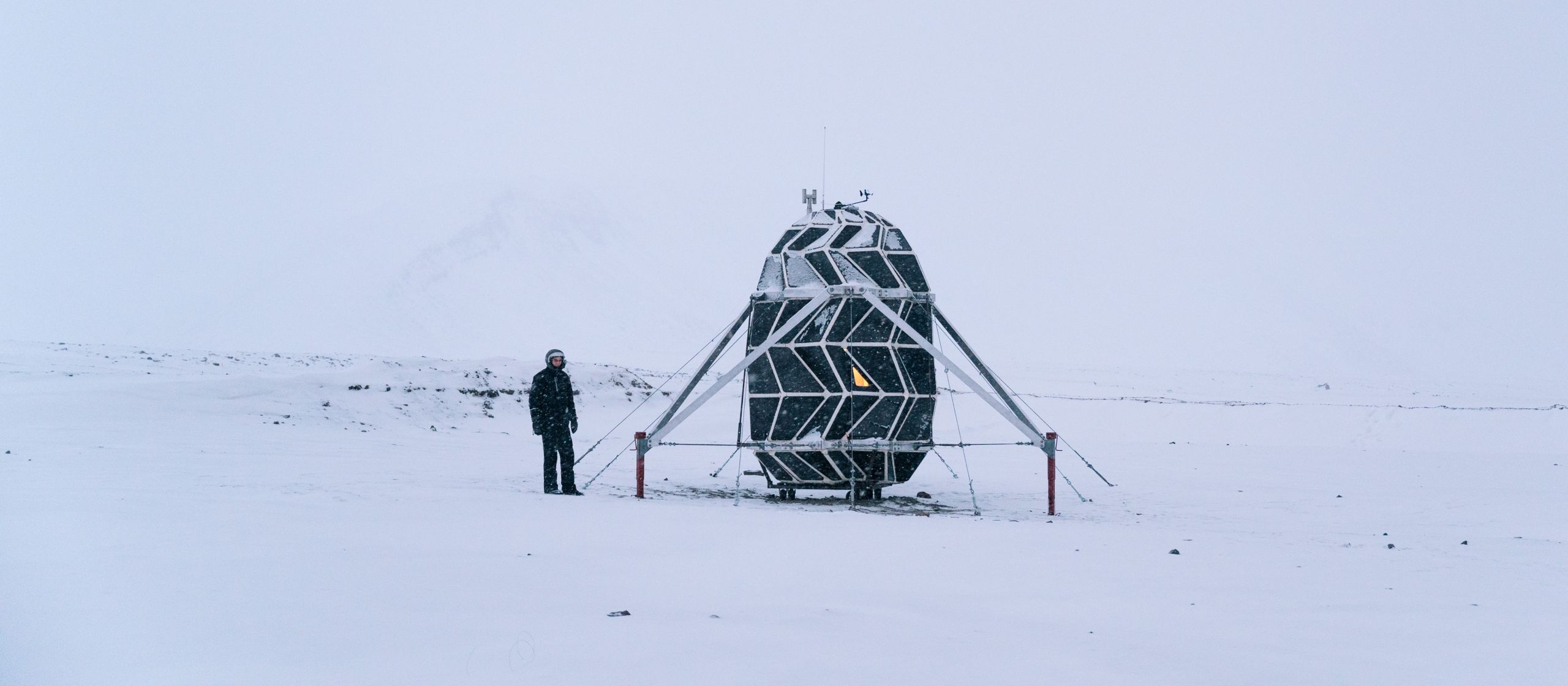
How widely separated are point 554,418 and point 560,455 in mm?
387

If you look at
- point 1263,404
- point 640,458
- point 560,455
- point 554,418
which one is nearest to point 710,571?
A: point 640,458

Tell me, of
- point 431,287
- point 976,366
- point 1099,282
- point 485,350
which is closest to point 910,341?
point 976,366

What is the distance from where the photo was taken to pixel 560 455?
11.5 metres

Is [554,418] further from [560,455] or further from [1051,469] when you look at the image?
[1051,469]

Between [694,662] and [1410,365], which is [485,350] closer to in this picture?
[694,662]

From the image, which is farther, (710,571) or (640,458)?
(640,458)

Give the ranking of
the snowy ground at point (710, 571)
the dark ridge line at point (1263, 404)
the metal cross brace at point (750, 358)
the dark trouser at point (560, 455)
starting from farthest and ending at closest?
1. the dark ridge line at point (1263, 404)
2. the metal cross brace at point (750, 358)
3. the dark trouser at point (560, 455)
4. the snowy ground at point (710, 571)

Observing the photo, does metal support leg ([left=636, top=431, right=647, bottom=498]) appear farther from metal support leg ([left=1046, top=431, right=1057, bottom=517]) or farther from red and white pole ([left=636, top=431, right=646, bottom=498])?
metal support leg ([left=1046, top=431, right=1057, bottom=517])

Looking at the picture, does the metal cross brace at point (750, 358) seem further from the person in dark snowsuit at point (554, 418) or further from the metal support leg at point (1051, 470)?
the metal support leg at point (1051, 470)

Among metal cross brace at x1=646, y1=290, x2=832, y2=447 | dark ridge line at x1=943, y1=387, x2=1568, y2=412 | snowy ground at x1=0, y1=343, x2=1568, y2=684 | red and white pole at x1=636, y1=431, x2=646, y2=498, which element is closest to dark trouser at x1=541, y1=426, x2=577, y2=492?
snowy ground at x1=0, y1=343, x2=1568, y2=684

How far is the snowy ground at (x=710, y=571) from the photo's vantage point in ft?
14.8

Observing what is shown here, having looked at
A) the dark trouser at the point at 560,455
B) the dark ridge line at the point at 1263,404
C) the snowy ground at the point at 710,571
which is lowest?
the snowy ground at the point at 710,571

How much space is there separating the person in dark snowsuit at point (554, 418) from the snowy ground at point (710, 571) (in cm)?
42

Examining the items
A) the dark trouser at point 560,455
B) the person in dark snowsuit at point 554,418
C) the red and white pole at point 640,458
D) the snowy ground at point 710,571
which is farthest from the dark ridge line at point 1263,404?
the dark trouser at point 560,455
